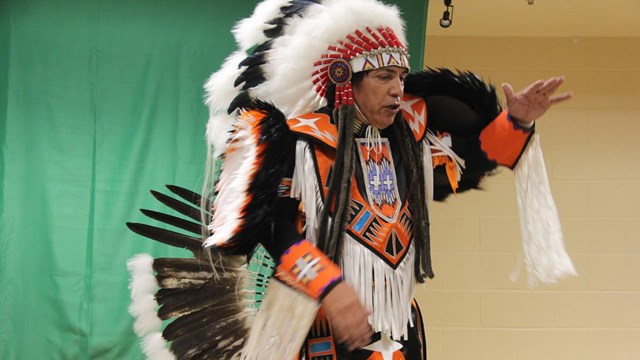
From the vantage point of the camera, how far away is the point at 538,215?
194 cm

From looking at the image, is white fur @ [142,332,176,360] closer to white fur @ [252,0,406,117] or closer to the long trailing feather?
white fur @ [252,0,406,117]

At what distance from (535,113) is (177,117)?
174cm

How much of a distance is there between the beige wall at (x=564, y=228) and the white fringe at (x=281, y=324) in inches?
73.0

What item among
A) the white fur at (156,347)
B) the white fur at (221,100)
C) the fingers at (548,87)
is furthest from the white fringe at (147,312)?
the fingers at (548,87)

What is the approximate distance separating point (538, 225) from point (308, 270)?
61 cm

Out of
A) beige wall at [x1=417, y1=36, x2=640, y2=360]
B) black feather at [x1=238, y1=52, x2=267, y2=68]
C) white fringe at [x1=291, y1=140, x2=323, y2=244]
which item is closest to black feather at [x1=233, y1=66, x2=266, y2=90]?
black feather at [x1=238, y1=52, x2=267, y2=68]

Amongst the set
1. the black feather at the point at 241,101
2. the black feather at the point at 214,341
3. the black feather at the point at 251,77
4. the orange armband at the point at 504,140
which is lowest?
the black feather at the point at 214,341

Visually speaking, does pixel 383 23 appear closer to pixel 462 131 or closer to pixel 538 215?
pixel 462 131

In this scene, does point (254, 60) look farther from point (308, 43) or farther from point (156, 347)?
point (156, 347)

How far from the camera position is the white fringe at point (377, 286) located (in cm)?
179

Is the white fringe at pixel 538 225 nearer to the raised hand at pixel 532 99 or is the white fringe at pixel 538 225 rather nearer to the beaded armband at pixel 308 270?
the raised hand at pixel 532 99

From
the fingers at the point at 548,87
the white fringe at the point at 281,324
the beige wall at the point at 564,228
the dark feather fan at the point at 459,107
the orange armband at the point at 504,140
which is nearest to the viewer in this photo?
the white fringe at the point at 281,324

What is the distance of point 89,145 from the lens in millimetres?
3254

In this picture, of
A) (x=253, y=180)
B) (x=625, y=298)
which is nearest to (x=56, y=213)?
(x=253, y=180)
